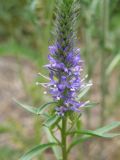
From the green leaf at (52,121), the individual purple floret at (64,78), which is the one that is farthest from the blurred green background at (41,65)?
the green leaf at (52,121)

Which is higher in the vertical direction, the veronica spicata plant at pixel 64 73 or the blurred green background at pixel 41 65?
the blurred green background at pixel 41 65

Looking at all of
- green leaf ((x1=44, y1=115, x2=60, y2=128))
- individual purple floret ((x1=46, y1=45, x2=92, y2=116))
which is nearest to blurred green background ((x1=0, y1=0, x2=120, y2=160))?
individual purple floret ((x1=46, y1=45, x2=92, y2=116))

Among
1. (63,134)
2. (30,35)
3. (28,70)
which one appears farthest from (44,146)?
(30,35)

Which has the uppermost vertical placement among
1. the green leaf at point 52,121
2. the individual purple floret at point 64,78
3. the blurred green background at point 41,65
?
the blurred green background at point 41,65

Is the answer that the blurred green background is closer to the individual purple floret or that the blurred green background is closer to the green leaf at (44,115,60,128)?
the individual purple floret

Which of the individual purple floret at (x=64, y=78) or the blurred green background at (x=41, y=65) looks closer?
the individual purple floret at (x=64, y=78)

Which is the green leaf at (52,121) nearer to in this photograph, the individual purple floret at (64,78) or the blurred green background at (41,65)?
the individual purple floret at (64,78)

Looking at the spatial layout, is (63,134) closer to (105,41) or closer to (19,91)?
(105,41)
